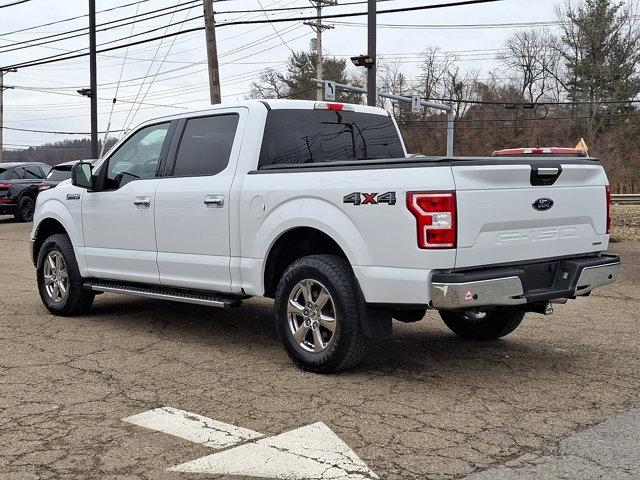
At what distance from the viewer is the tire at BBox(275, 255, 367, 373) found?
5359mm

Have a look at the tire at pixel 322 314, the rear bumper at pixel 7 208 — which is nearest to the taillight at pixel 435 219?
the tire at pixel 322 314

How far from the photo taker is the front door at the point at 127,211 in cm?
695

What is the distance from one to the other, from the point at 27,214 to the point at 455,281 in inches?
851

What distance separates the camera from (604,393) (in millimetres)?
5258

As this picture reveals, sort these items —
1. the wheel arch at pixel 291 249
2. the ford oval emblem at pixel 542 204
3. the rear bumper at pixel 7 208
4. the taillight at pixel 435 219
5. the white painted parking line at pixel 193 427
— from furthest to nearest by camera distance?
the rear bumper at pixel 7 208 → the wheel arch at pixel 291 249 → the ford oval emblem at pixel 542 204 → the taillight at pixel 435 219 → the white painted parking line at pixel 193 427

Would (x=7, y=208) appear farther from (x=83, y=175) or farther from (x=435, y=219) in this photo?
(x=435, y=219)

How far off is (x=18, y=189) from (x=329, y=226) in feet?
67.6

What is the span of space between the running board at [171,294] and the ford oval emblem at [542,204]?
2.38m

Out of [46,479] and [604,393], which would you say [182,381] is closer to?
[46,479]

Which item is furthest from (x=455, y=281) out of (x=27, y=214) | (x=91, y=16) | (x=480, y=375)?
(x=91, y=16)

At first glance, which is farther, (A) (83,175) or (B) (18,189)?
(B) (18,189)

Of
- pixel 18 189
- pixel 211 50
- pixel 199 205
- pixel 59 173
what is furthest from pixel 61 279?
pixel 18 189

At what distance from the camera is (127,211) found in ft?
23.4

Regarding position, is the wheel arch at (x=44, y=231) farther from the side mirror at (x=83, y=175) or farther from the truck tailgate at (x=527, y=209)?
the truck tailgate at (x=527, y=209)
